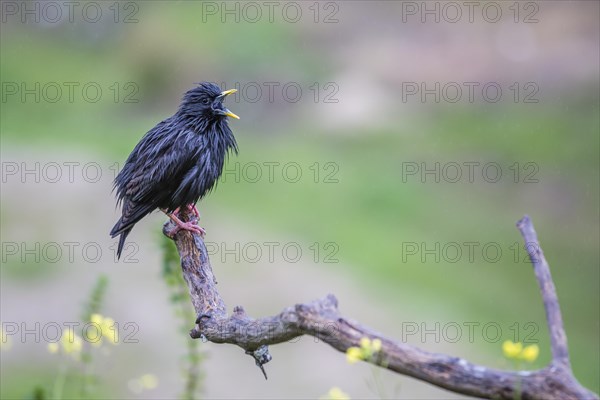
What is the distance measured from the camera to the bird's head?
5.96 meters

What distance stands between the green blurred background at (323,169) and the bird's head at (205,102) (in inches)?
83.7

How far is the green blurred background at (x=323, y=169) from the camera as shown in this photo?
10734 millimetres

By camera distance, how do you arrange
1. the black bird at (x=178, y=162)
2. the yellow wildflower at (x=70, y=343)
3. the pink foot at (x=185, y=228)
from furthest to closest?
1. the black bird at (x=178, y=162)
2. the pink foot at (x=185, y=228)
3. the yellow wildflower at (x=70, y=343)

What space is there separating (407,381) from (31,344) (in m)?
4.25

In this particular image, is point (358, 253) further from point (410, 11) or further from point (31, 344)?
point (410, 11)

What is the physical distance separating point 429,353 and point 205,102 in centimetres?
340

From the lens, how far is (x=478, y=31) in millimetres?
19734

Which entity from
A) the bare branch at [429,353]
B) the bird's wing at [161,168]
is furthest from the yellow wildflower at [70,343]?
the bird's wing at [161,168]

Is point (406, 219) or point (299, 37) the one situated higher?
point (299, 37)

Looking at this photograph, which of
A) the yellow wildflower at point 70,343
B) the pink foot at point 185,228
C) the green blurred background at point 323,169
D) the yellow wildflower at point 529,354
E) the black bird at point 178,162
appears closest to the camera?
the yellow wildflower at point 529,354

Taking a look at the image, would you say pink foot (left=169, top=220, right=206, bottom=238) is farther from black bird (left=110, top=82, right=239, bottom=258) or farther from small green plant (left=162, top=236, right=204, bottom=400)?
small green plant (left=162, top=236, right=204, bottom=400)

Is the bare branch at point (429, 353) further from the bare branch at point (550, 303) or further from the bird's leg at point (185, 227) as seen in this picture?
the bird's leg at point (185, 227)

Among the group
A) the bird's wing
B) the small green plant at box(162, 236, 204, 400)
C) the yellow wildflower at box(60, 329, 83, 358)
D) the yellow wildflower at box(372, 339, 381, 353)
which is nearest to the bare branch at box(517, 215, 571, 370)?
the yellow wildflower at box(372, 339, 381, 353)

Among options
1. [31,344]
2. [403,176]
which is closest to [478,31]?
[403,176]
